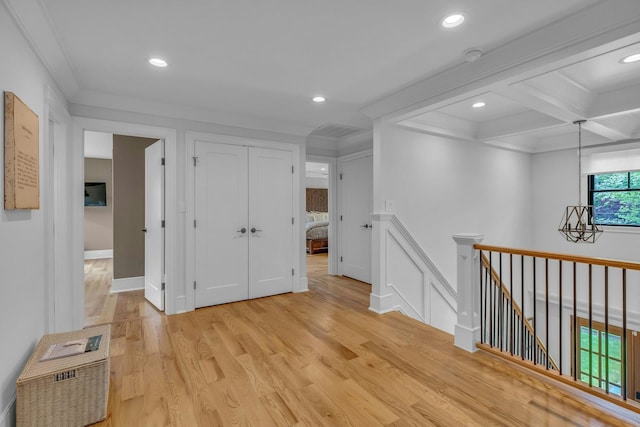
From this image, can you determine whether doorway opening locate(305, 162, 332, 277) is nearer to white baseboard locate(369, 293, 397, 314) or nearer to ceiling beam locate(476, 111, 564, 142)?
white baseboard locate(369, 293, 397, 314)

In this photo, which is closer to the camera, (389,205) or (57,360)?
(57,360)

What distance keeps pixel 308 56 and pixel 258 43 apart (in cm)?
40

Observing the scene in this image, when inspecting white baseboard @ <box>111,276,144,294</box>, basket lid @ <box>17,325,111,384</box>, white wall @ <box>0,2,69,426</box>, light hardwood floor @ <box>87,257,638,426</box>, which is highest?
white wall @ <box>0,2,69,426</box>

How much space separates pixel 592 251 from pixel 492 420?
16.2 ft

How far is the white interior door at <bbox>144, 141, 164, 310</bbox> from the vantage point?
11.6ft

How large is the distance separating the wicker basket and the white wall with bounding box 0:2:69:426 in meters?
0.10

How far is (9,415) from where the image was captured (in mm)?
1613

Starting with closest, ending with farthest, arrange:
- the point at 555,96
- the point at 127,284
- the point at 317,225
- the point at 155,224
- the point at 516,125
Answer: the point at 555,96
the point at 155,224
the point at 516,125
the point at 127,284
the point at 317,225

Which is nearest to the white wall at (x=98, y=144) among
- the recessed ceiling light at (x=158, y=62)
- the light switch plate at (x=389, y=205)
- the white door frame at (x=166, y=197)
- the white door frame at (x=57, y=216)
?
the white door frame at (x=166, y=197)

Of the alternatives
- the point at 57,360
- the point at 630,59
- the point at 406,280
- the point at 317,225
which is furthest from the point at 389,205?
the point at 317,225

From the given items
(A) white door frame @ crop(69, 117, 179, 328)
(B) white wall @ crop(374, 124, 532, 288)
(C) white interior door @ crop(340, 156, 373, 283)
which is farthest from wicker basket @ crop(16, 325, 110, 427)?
(C) white interior door @ crop(340, 156, 373, 283)

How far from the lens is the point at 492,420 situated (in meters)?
1.74

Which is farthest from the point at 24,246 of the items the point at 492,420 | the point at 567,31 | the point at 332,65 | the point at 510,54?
the point at 567,31

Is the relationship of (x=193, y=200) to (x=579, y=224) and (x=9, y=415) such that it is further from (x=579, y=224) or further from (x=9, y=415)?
(x=579, y=224)
